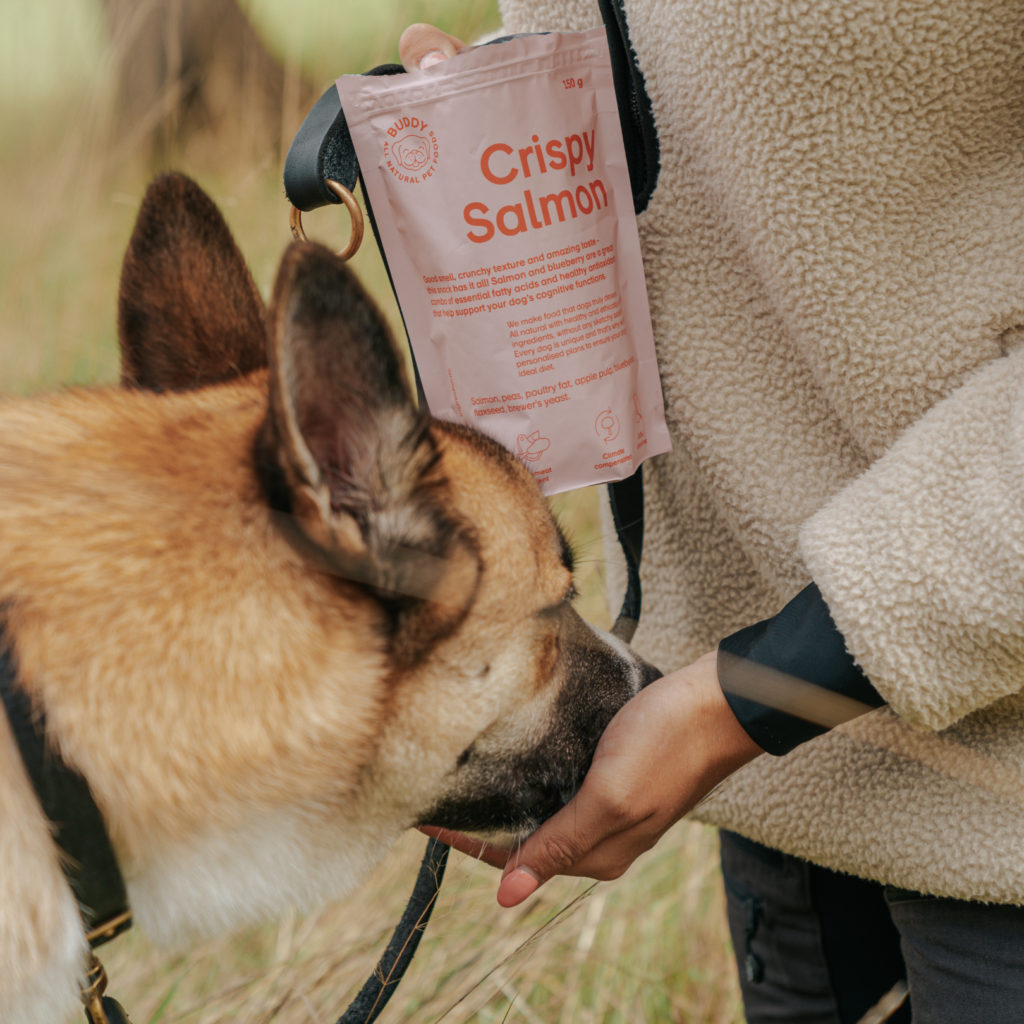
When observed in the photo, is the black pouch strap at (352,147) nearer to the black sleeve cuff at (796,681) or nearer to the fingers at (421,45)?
the fingers at (421,45)

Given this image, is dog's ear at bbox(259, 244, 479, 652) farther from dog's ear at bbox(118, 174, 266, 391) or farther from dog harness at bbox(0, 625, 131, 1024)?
dog's ear at bbox(118, 174, 266, 391)

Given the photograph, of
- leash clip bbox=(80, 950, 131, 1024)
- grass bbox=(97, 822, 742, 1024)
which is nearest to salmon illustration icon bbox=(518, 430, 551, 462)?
leash clip bbox=(80, 950, 131, 1024)

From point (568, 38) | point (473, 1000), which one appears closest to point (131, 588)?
point (568, 38)

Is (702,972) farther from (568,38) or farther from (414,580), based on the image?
(568,38)

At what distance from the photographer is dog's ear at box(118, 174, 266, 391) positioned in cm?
110

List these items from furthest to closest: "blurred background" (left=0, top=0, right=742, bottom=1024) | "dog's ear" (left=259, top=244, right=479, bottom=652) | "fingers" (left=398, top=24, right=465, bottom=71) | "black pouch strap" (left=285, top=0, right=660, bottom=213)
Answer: "blurred background" (left=0, top=0, right=742, bottom=1024) < "fingers" (left=398, top=24, right=465, bottom=71) < "black pouch strap" (left=285, top=0, right=660, bottom=213) < "dog's ear" (left=259, top=244, right=479, bottom=652)

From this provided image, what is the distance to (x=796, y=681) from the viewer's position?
0.96 m

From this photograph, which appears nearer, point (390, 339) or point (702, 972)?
point (390, 339)

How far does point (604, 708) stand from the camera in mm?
1162

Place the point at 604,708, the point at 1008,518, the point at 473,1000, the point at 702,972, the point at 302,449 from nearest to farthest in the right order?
the point at 302,449 < the point at 1008,518 < the point at 604,708 < the point at 473,1000 < the point at 702,972

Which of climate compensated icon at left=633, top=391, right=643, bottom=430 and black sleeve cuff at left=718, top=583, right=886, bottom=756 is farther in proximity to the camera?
climate compensated icon at left=633, top=391, right=643, bottom=430

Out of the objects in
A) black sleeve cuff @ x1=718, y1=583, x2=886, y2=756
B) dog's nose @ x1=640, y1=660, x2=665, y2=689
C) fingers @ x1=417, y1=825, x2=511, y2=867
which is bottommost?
fingers @ x1=417, y1=825, x2=511, y2=867

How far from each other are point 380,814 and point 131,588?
40 cm

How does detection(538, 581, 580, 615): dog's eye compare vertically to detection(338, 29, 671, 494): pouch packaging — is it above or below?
below
